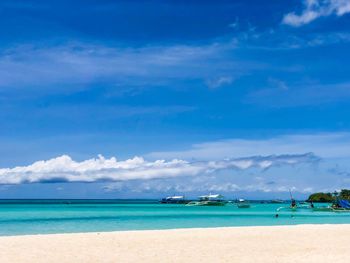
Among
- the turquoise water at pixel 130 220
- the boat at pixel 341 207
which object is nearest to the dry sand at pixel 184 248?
the turquoise water at pixel 130 220

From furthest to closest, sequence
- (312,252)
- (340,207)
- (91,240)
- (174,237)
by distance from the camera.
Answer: (340,207) → (174,237) → (91,240) → (312,252)

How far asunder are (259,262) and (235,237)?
31.6 feet

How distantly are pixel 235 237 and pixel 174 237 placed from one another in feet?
11.0

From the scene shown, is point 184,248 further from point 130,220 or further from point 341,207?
point 341,207

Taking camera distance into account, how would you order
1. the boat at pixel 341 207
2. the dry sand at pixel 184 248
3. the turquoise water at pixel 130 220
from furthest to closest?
the boat at pixel 341 207 → the turquoise water at pixel 130 220 → the dry sand at pixel 184 248

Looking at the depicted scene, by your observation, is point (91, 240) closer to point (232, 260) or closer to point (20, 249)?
point (20, 249)

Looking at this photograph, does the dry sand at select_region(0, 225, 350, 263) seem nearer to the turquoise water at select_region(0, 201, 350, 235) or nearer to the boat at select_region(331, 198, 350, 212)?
the turquoise water at select_region(0, 201, 350, 235)

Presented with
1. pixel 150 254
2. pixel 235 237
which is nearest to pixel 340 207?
pixel 235 237

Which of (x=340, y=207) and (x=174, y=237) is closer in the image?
(x=174, y=237)

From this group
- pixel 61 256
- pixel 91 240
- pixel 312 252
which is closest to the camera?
pixel 61 256

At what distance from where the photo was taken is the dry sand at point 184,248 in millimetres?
18250

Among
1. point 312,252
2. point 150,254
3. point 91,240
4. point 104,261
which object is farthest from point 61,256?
point 312,252

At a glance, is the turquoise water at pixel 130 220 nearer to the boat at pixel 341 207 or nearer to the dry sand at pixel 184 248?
the boat at pixel 341 207

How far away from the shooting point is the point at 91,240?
81.2ft
